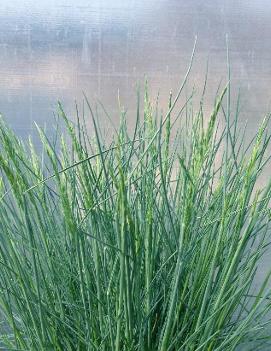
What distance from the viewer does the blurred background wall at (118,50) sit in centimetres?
191

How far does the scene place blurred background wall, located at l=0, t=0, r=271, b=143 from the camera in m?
1.91

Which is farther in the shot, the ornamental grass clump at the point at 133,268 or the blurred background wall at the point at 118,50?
the blurred background wall at the point at 118,50

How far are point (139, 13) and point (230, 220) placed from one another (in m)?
0.98

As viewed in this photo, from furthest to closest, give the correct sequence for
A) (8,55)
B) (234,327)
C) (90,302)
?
(8,55), (234,327), (90,302)

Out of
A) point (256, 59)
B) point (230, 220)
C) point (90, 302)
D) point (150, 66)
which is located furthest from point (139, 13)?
point (90, 302)

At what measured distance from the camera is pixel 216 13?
1.96m

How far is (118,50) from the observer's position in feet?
6.38

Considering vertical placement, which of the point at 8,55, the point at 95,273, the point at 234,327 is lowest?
the point at 234,327

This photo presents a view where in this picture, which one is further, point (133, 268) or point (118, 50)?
point (118, 50)

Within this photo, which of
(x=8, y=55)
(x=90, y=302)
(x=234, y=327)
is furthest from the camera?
(x=8, y=55)

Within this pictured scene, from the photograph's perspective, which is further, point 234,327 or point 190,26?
point 190,26

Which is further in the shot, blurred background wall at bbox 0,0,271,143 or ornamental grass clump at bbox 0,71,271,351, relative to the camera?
blurred background wall at bbox 0,0,271,143

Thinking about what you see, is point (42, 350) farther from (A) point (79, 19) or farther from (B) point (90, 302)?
(A) point (79, 19)

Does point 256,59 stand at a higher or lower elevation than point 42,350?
higher
